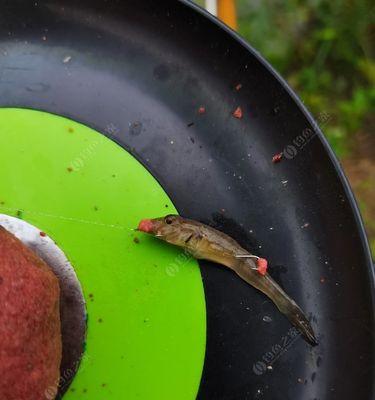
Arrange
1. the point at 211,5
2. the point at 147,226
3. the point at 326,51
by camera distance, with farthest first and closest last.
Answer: the point at 326,51, the point at 211,5, the point at 147,226

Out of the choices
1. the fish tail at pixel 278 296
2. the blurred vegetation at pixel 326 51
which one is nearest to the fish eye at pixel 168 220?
the fish tail at pixel 278 296

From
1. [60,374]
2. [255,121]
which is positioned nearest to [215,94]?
[255,121]

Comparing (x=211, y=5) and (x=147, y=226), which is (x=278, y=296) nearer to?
(x=147, y=226)

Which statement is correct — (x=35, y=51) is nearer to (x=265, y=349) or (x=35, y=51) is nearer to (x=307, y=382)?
(x=265, y=349)

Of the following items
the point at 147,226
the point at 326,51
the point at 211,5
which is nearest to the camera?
the point at 147,226

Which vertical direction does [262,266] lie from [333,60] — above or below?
below

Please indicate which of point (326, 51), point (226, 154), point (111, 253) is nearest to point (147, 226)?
point (111, 253)

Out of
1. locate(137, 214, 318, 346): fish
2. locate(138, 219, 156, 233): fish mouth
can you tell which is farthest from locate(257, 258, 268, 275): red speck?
locate(138, 219, 156, 233): fish mouth

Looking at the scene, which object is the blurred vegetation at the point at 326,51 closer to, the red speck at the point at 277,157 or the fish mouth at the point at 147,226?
the red speck at the point at 277,157

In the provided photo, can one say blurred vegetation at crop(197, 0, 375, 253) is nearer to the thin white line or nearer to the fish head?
the thin white line
